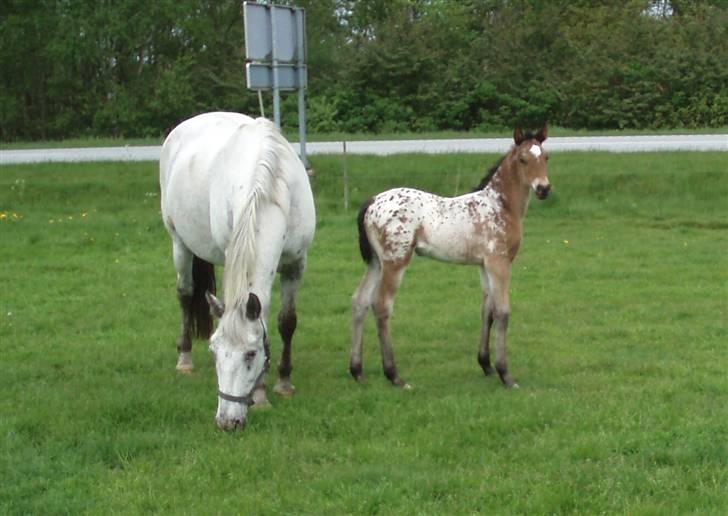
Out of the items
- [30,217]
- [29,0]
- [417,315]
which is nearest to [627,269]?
[417,315]

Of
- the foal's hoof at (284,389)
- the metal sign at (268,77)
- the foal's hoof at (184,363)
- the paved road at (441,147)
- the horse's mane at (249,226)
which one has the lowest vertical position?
the foal's hoof at (184,363)

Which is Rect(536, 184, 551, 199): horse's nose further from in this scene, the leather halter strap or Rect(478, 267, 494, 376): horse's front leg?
the leather halter strap

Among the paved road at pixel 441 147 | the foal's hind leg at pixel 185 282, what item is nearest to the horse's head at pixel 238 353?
the foal's hind leg at pixel 185 282

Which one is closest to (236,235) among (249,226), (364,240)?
(249,226)

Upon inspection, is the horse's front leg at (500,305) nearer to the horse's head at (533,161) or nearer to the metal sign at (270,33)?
the horse's head at (533,161)

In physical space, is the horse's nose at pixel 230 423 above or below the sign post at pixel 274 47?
below

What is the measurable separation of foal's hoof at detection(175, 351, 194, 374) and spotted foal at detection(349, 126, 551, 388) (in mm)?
1366

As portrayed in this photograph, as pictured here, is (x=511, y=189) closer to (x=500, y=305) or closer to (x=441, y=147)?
(x=500, y=305)

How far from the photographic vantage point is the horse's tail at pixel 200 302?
8.27 m

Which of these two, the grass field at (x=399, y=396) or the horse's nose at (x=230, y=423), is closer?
the grass field at (x=399, y=396)

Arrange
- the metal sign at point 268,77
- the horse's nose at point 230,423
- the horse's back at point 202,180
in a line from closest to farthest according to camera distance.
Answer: the horse's nose at point 230,423 < the horse's back at point 202,180 < the metal sign at point 268,77

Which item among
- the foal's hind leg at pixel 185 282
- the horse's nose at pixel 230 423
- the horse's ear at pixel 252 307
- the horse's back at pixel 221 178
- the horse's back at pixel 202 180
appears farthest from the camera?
the foal's hind leg at pixel 185 282

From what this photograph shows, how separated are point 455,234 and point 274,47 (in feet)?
23.1

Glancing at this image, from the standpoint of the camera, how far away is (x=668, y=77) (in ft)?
98.5
